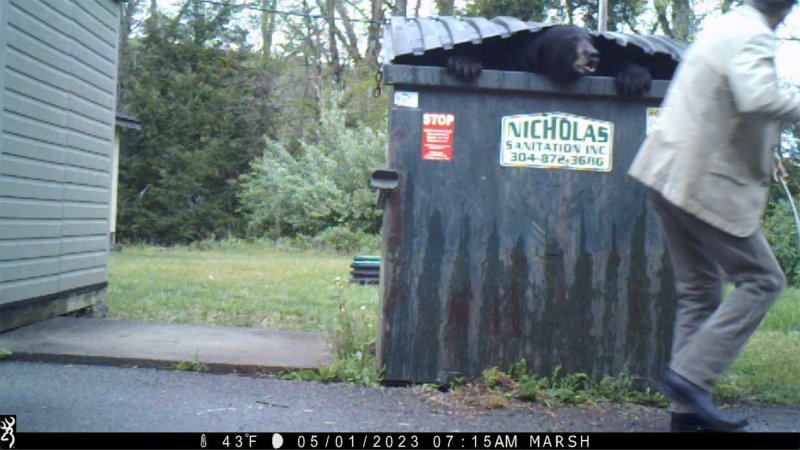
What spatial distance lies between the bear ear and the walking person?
119cm

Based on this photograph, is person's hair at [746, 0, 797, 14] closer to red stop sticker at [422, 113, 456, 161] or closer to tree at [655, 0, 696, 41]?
red stop sticker at [422, 113, 456, 161]

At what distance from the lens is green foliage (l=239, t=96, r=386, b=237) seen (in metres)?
21.3

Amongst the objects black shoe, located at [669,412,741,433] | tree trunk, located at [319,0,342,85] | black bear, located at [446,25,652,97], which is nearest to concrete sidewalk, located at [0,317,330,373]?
black bear, located at [446,25,652,97]

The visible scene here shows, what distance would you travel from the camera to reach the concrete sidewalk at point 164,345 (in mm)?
5199

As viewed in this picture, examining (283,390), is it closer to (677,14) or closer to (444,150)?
(444,150)

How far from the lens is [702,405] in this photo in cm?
348

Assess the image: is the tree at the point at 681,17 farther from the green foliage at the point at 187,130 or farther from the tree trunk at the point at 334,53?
the tree trunk at the point at 334,53

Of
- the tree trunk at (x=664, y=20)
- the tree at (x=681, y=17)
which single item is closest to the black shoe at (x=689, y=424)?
the tree at (x=681, y=17)

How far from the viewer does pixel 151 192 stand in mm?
23062

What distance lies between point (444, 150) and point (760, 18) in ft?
A: 5.90

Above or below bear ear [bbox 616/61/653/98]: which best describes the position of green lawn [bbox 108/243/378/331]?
below

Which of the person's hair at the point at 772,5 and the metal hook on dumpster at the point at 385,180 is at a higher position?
the person's hair at the point at 772,5

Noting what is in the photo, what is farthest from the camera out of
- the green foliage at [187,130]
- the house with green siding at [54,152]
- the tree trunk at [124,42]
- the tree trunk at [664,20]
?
the tree trunk at [124,42]

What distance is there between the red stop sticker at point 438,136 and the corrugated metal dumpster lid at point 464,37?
362 mm
